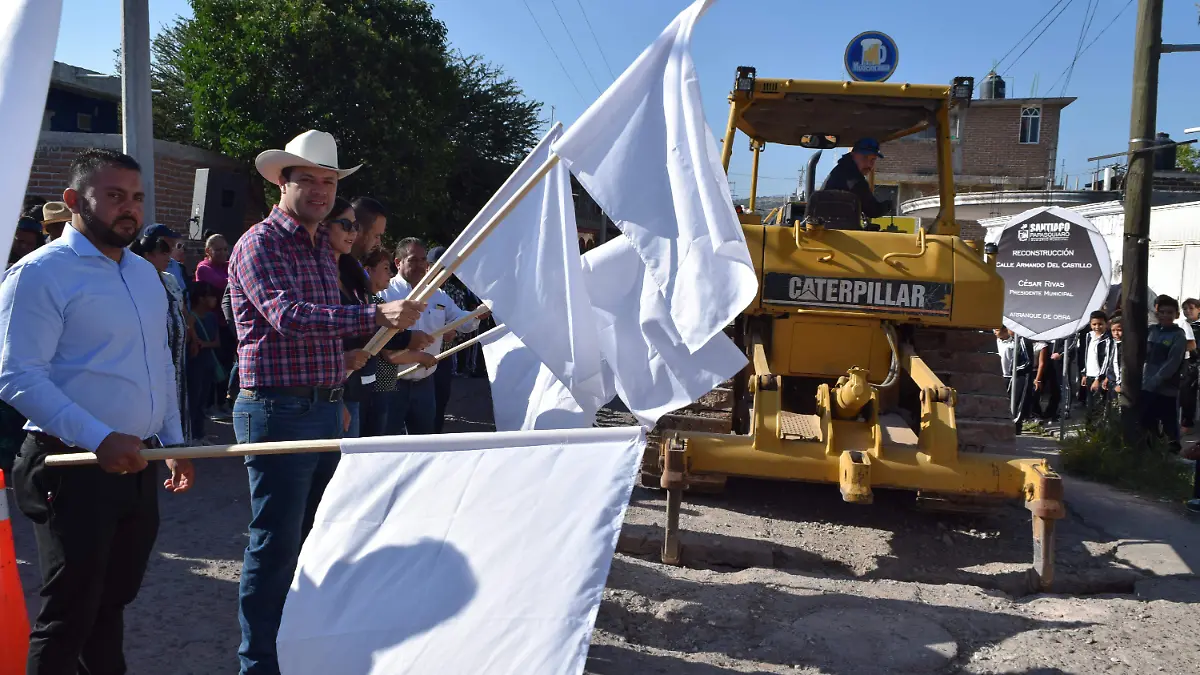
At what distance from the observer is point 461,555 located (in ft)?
8.91

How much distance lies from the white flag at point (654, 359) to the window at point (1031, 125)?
38.6m

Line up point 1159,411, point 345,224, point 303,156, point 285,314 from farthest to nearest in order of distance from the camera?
point 1159,411 → point 345,224 → point 303,156 → point 285,314

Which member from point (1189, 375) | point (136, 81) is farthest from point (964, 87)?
point (136, 81)

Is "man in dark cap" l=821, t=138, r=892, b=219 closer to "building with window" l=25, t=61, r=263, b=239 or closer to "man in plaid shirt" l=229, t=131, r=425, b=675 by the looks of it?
"man in plaid shirt" l=229, t=131, r=425, b=675

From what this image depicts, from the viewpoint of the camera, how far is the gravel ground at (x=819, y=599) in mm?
3840

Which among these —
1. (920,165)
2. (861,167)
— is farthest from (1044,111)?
(861,167)

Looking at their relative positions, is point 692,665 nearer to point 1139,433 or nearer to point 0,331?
point 0,331

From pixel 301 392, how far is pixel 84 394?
0.69 meters

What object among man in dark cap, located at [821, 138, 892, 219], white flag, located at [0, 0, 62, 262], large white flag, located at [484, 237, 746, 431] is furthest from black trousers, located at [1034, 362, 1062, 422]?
A: white flag, located at [0, 0, 62, 262]

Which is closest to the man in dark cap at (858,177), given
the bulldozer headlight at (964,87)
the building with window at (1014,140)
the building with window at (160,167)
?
the bulldozer headlight at (964,87)

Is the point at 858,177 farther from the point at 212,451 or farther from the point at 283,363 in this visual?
the point at 212,451

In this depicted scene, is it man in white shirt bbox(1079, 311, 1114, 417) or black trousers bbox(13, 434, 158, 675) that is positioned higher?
man in white shirt bbox(1079, 311, 1114, 417)

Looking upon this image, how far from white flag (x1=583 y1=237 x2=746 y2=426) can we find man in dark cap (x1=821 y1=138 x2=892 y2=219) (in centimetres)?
360

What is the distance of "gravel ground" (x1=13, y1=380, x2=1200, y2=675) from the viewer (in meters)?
3.84
